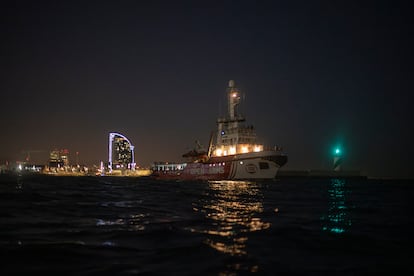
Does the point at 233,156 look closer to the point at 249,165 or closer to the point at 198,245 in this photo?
the point at 249,165

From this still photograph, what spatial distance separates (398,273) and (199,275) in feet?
14.9

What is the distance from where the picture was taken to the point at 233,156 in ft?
252

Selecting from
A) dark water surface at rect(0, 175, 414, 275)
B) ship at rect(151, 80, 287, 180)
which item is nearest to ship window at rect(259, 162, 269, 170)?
ship at rect(151, 80, 287, 180)

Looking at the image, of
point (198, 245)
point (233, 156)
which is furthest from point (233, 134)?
point (198, 245)

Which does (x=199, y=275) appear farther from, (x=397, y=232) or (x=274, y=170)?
(x=274, y=170)

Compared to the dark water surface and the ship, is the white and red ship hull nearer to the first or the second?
the ship

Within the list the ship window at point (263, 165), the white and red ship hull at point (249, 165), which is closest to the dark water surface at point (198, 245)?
the white and red ship hull at point (249, 165)

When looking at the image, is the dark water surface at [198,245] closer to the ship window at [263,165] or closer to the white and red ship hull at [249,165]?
the white and red ship hull at [249,165]

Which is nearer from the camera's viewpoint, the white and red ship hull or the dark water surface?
the dark water surface

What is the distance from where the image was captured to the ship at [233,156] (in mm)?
73562

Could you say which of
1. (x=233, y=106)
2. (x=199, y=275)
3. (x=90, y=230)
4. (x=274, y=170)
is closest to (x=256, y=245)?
(x=199, y=275)

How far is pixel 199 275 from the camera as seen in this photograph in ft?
25.2

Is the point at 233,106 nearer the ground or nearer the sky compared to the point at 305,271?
nearer the sky

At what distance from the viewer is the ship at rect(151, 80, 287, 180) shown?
7356cm
